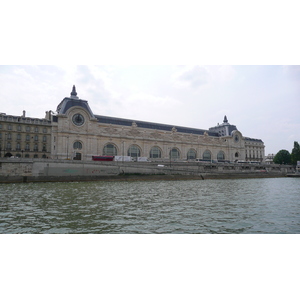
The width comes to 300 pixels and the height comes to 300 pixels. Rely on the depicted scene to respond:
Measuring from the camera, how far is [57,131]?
5641 cm

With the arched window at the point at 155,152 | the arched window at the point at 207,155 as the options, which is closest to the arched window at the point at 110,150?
the arched window at the point at 155,152

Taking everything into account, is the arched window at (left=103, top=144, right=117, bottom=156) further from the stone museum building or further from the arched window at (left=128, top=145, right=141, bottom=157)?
the arched window at (left=128, top=145, right=141, bottom=157)

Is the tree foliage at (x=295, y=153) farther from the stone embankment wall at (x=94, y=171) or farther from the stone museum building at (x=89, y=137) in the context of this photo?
the stone embankment wall at (x=94, y=171)

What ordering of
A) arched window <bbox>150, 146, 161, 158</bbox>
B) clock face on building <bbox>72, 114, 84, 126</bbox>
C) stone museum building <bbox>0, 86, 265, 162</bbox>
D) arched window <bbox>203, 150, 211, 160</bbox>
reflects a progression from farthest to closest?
arched window <bbox>203, 150, 211, 160</bbox> < arched window <bbox>150, 146, 161, 158</bbox> < clock face on building <bbox>72, 114, 84, 126</bbox> < stone museum building <bbox>0, 86, 265, 162</bbox>

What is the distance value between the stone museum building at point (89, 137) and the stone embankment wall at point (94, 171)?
1167 centimetres

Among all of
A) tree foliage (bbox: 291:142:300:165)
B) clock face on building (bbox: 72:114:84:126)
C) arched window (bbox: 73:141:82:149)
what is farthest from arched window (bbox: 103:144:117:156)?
tree foliage (bbox: 291:142:300:165)

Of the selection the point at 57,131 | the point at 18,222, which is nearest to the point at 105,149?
the point at 57,131

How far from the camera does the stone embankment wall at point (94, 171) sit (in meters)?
39.2

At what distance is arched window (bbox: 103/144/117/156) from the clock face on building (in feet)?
28.4

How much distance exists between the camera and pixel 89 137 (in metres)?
59.6

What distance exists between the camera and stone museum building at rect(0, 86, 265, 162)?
5472 centimetres

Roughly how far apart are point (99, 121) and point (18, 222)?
55236 millimetres

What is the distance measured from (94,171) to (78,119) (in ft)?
63.3

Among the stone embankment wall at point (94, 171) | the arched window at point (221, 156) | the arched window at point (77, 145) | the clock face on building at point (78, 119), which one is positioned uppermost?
the clock face on building at point (78, 119)
